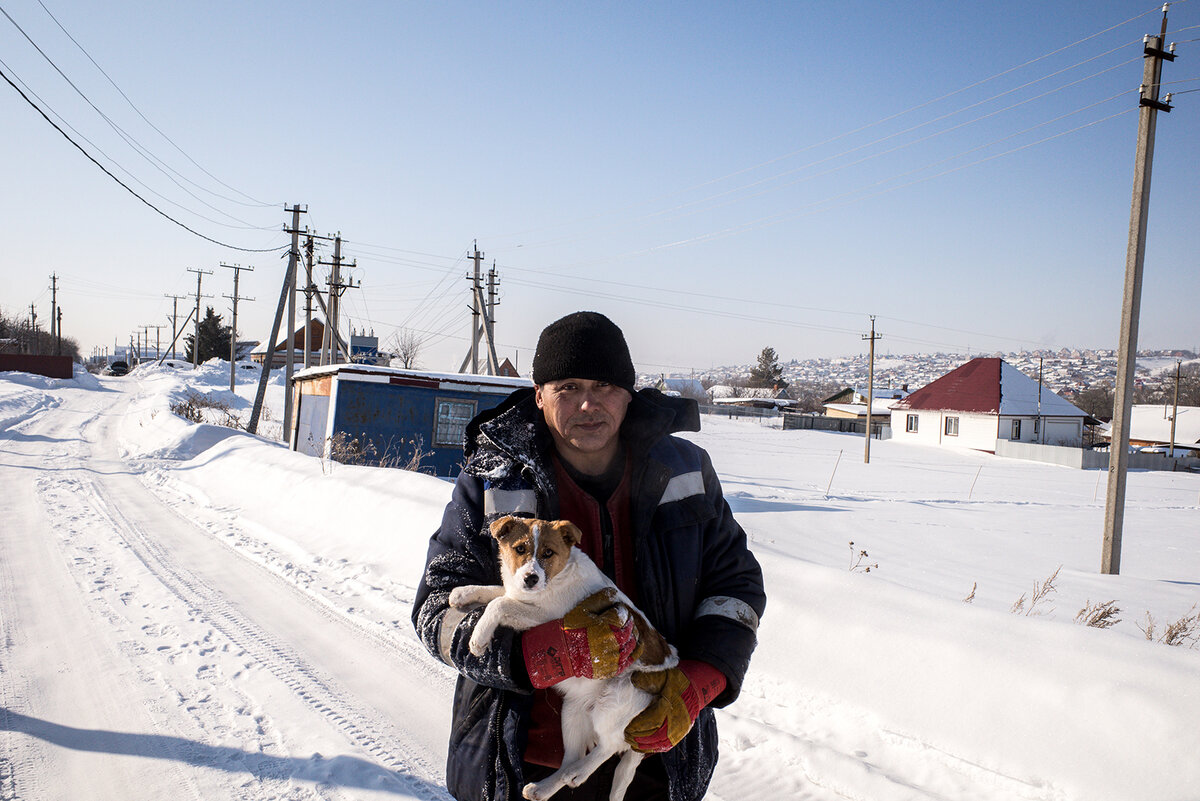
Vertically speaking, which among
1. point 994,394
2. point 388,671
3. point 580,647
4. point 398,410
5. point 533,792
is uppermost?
point 994,394

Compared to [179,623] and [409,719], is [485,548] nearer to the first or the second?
[409,719]

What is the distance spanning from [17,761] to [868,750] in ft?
14.5

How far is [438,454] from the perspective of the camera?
17.0 metres

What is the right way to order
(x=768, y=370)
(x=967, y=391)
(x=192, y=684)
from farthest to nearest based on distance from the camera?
(x=768, y=370), (x=967, y=391), (x=192, y=684)

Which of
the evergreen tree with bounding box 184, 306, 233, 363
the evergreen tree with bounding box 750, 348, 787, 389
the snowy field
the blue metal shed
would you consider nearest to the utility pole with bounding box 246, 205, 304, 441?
the blue metal shed

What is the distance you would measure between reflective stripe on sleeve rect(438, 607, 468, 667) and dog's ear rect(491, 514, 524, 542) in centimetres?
23

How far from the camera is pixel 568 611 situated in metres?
1.76

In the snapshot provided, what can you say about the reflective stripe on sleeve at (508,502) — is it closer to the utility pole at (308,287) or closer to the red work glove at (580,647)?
the red work glove at (580,647)

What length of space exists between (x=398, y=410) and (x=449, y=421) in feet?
4.28

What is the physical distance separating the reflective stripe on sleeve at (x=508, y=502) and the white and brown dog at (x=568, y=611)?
0.15 feet

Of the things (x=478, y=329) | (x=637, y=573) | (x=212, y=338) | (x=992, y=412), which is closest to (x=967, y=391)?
(x=992, y=412)

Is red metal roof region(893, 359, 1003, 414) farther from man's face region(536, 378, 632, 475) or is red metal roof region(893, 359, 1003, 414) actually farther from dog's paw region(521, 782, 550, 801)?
dog's paw region(521, 782, 550, 801)

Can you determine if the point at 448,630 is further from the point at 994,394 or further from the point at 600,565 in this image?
the point at 994,394

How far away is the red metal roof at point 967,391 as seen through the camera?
4438 cm
